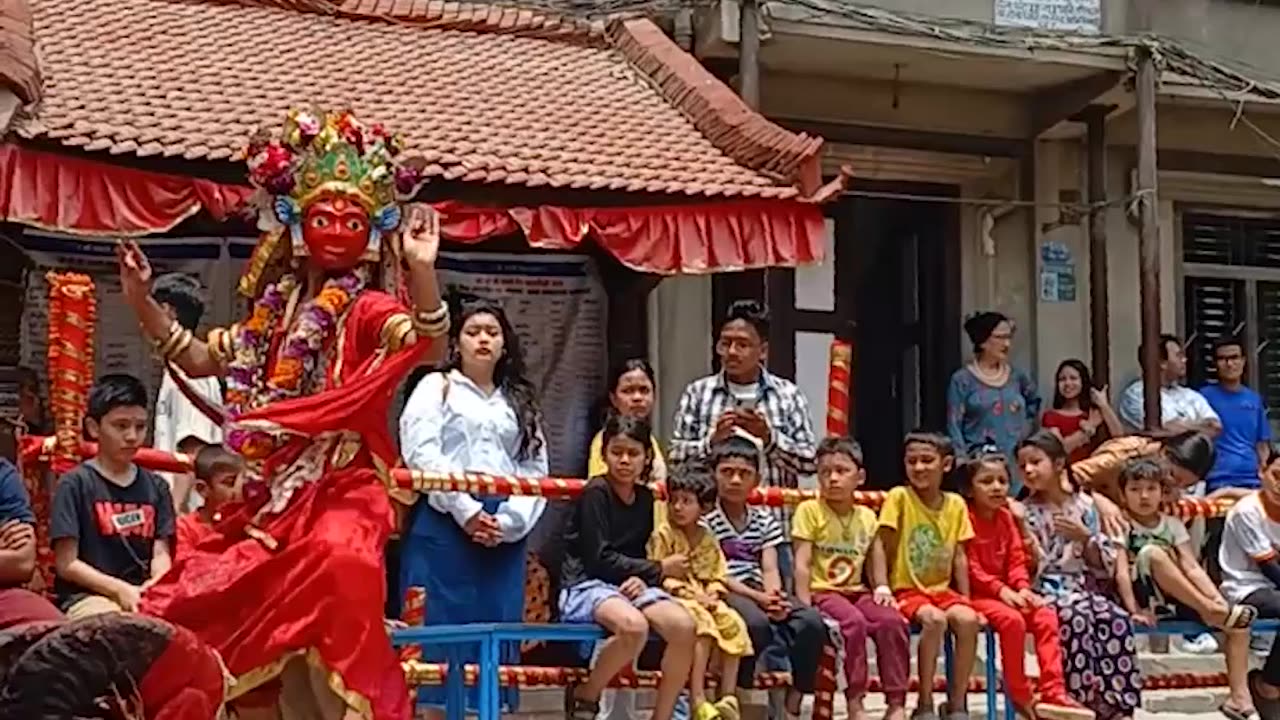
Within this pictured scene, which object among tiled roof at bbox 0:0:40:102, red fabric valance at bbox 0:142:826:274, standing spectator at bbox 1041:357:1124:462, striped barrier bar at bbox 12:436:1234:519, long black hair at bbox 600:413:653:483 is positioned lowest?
striped barrier bar at bbox 12:436:1234:519

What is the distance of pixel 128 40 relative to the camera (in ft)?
30.6

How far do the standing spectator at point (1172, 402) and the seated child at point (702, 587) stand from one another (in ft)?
14.1

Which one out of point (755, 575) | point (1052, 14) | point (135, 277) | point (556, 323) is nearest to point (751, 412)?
point (755, 575)

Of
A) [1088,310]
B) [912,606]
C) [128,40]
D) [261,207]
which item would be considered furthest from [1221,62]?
[261,207]

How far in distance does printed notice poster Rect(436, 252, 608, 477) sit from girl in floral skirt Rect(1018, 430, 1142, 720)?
8.39 feet

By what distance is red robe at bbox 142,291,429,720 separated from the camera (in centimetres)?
485

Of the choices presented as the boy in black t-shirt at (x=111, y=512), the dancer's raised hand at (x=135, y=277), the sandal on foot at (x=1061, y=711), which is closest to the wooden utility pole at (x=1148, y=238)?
the sandal on foot at (x=1061, y=711)

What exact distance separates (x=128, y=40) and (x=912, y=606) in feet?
16.5

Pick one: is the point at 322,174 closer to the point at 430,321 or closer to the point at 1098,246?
the point at 430,321

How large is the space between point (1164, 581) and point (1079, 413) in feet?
9.48

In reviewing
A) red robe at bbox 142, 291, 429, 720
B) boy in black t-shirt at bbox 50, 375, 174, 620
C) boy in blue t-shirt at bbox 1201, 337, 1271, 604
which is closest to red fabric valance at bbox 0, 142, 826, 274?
boy in black t-shirt at bbox 50, 375, 174, 620

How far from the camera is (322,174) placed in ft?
17.2

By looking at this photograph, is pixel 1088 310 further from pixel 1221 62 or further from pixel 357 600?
pixel 357 600

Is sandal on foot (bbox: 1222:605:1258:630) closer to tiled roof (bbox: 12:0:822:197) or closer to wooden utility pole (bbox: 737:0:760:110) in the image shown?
tiled roof (bbox: 12:0:822:197)
